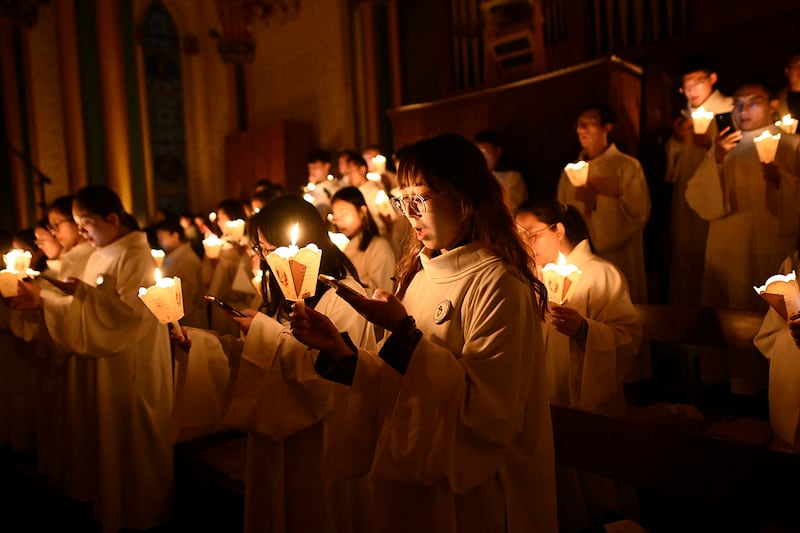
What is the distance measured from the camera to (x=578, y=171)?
4191 millimetres

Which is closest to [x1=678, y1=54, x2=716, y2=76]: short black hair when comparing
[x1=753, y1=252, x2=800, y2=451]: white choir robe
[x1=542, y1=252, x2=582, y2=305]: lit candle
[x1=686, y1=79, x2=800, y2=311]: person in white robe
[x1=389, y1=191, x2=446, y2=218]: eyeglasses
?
[x1=686, y1=79, x2=800, y2=311]: person in white robe

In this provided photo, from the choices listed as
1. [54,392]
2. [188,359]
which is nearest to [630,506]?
[188,359]

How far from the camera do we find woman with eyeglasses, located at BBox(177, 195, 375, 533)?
251 cm

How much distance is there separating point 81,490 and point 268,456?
7.33 ft

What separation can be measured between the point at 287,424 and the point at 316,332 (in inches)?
33.3

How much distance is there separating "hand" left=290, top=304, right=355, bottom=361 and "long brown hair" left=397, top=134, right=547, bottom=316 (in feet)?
1.63

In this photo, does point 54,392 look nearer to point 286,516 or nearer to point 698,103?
point 286,516

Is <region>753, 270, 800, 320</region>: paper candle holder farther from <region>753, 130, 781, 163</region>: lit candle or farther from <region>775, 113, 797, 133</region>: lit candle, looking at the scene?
<region>775, 113, 797, 133</region>: lit candle

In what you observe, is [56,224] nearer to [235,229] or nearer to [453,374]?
[235,229]

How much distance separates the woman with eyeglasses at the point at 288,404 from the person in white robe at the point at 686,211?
3684 millimetres

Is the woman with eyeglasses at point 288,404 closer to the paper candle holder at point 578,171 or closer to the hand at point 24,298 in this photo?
the hand at point 24,298

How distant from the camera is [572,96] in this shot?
5438 mm

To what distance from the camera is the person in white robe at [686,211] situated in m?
5.23

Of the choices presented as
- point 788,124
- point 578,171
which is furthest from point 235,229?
point 788,124
